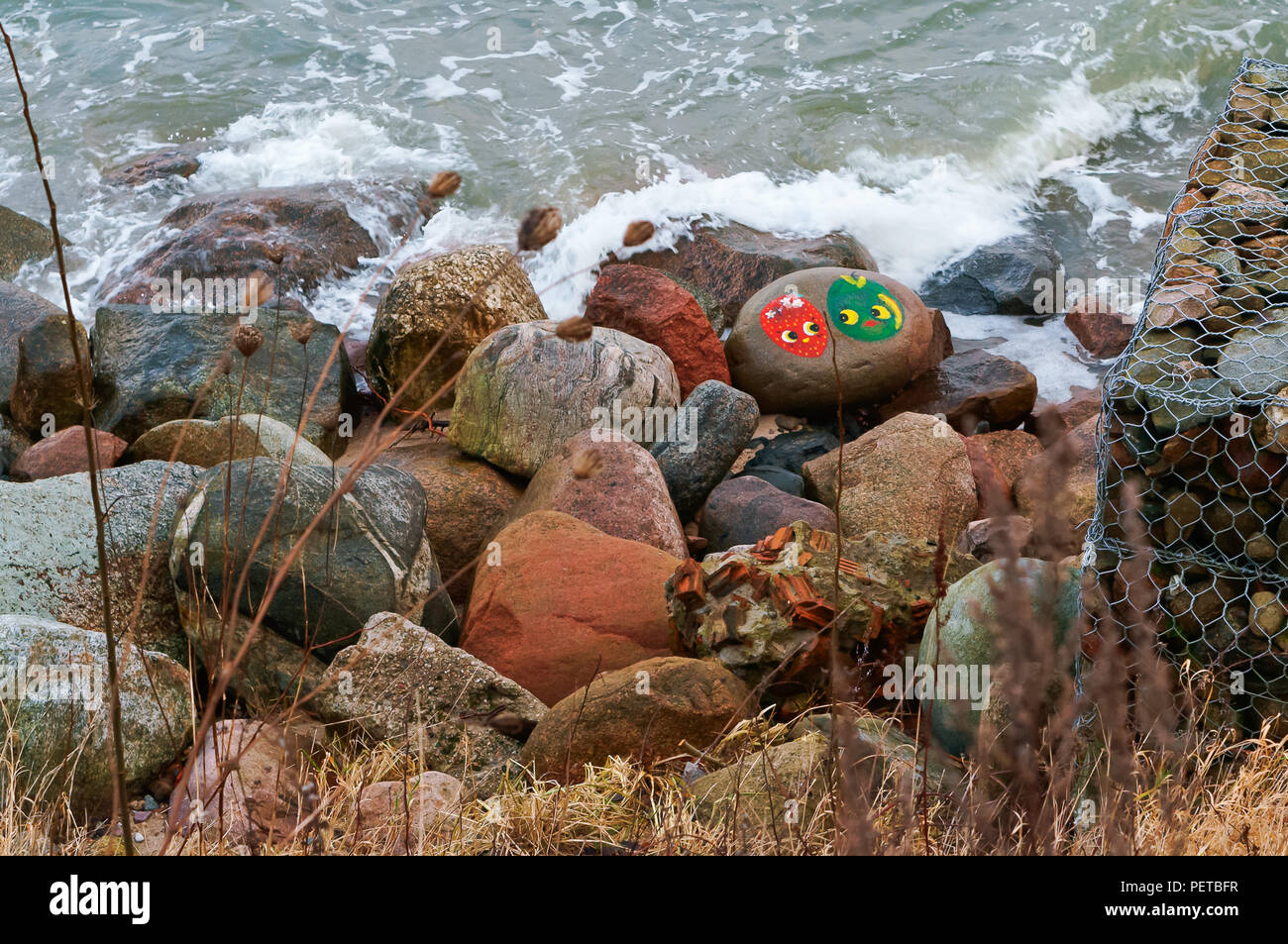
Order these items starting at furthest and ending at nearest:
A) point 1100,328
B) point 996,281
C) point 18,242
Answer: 1. point 18,242
2. point 996,281
3. point 1100,328

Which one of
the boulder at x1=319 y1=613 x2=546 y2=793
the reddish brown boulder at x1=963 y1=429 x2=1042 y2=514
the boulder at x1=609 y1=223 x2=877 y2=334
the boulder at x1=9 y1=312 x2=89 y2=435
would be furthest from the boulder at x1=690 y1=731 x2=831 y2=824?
the boulder at x1=609 y1=223 x2=877 y2=334

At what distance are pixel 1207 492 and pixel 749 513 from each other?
2477 mm

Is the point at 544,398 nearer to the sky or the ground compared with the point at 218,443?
nearer to the ground

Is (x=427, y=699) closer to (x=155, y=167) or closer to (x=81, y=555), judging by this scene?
(x=81, y=555)

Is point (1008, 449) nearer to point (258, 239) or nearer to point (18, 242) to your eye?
point (258, 239)

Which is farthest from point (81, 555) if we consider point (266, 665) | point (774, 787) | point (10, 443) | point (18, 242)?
point (18, 242)

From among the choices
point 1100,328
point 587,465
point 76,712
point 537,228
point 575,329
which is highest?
point 537,228

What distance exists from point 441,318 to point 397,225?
3910 mm

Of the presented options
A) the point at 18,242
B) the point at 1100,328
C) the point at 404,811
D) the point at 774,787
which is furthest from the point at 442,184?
the point at 18,242

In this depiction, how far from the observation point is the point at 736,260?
328 inches

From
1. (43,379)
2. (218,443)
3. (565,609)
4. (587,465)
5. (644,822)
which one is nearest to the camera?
(587,465)

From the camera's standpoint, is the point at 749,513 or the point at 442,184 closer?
the point at 442,184

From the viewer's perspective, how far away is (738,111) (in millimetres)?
12156
